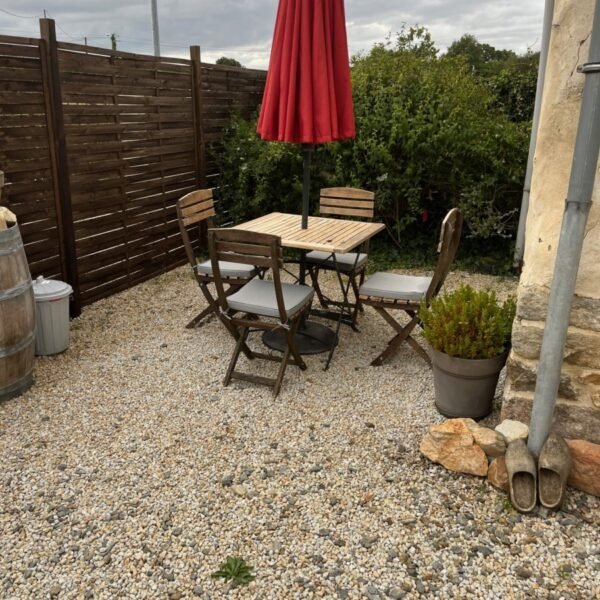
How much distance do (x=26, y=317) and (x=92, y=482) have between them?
1.19 metres

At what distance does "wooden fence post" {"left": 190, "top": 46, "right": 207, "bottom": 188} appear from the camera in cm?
618

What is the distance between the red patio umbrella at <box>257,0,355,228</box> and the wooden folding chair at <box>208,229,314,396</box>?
87cm

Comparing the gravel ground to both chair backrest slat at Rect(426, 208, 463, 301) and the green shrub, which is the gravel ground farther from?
chair backrest slat at Rect(426, 208, 463, 301)

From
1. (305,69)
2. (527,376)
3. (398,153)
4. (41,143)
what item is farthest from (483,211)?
(41,143)

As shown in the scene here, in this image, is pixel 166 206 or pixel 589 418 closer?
pixel 589 418

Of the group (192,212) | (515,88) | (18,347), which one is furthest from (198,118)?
(515,88)

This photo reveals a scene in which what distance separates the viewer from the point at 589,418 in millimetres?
2779

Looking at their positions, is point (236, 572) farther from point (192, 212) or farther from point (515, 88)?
point (515, 88)

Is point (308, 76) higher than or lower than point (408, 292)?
higher

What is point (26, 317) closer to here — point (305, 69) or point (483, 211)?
point (305, 69)

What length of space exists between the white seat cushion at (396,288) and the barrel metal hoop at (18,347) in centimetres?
205

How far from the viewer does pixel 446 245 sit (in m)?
3.54

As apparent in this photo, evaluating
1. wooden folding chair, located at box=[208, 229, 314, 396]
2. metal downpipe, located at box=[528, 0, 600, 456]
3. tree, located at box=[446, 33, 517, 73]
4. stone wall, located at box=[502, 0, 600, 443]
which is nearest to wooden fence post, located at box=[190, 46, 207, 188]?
wooden folding chair, located at box=[208, 229, 314, 396]

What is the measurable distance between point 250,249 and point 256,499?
1397 millimetres
